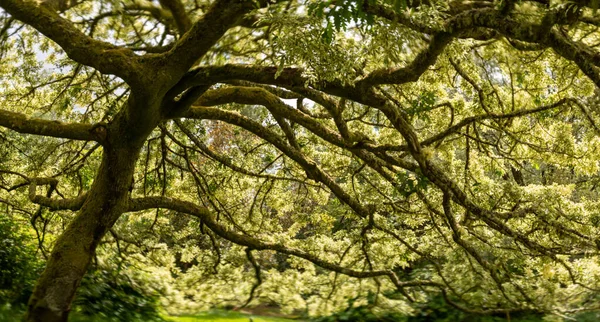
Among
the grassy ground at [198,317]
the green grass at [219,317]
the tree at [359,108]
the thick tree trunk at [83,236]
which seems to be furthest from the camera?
the green grass at [219,317]

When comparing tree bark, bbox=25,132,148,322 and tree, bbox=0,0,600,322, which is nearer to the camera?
tree, bbox=0,0,600,322

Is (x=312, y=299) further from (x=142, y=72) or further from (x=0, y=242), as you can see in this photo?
(x=0, y=242)

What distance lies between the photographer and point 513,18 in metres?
2.78

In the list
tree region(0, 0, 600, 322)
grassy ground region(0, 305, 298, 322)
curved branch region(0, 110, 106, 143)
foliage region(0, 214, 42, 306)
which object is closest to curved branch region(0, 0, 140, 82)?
tree region(0, 0, 600, 322)

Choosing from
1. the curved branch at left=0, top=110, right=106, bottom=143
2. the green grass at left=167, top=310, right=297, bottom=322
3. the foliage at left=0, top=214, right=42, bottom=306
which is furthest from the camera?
the green grass at left=167, top=310, right=297, bottom=322

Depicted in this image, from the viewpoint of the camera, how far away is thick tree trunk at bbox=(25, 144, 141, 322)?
476 cm

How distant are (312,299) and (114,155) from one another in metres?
2.91

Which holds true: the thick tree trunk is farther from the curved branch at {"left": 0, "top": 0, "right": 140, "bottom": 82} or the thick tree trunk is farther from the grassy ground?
the curved branch at {"left": 0, "top": 0, "right": 140, "bottom": 82}

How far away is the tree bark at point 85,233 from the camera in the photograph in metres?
4.77

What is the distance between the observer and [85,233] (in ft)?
17.1

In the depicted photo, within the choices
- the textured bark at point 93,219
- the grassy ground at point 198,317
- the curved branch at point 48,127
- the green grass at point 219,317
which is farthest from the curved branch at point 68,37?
the green grass at point 219,317

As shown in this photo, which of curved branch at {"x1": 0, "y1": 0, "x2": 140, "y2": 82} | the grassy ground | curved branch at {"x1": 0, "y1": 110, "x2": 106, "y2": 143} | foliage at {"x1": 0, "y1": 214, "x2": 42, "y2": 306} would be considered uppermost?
curved branch at {"x1": 0, "y1": 0, "x2": 140, "y2": 82}

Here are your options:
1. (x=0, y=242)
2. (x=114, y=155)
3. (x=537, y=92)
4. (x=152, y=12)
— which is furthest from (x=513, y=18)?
(x=0, y=242)

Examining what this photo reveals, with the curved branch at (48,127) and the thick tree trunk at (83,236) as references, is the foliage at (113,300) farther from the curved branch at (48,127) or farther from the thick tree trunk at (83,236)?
the curved branch at (48,127)
